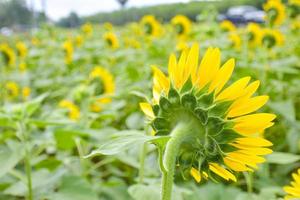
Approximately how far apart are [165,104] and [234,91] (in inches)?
3.4

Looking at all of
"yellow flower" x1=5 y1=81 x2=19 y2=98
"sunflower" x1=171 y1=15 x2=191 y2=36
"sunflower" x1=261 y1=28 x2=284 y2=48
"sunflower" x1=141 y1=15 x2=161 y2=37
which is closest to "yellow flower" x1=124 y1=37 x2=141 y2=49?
"sunflower" x1=141 y1=15 x2=161 y2=37

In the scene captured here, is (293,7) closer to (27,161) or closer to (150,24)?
(150,24)

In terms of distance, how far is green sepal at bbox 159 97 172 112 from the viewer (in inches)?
24.0

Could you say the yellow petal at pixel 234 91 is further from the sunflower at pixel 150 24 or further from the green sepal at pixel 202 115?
the sunflower at pixel 150 24

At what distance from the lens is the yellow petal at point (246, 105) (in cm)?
55

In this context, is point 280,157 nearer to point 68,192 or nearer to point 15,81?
point 68,192

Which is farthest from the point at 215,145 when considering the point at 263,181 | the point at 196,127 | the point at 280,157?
the point at 263,181

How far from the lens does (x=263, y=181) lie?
1262mm

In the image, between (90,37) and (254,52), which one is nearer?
(254,52)

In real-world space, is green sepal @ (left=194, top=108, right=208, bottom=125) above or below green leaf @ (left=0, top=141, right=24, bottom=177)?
above

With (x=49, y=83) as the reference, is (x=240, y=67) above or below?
above

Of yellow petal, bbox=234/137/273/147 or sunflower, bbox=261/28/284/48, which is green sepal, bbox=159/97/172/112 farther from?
sunflower, bbox=261/28/284/48

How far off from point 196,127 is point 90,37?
422 centimetres

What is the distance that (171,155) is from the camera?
56cm
